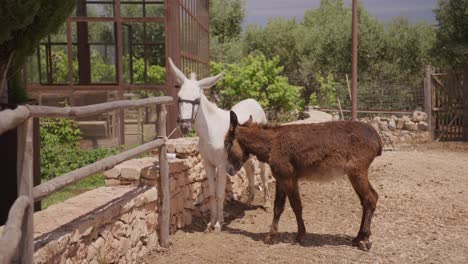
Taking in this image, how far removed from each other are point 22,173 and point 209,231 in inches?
152

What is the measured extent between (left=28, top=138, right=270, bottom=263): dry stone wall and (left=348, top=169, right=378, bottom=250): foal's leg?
2075mm

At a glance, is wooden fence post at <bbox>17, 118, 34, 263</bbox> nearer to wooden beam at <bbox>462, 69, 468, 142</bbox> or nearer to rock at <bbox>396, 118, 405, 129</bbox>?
wooden beam at <bbox>462, 69, 468, 142</bbox>

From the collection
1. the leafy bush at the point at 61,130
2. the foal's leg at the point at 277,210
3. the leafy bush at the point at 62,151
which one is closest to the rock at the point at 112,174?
the foal's leg at the point at 277,210

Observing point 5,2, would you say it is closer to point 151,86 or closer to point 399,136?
point 151,86

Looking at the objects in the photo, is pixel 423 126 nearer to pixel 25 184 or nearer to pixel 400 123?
pixel 400 123

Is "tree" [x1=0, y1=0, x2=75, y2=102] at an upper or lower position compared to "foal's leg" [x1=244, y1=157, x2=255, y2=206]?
upper

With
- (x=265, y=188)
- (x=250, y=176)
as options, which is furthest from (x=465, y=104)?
(x=250, y=176)

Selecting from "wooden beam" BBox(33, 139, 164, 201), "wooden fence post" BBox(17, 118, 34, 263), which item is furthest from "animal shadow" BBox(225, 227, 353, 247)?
"wooden fence post" BBox(17, 118, 34, 263)

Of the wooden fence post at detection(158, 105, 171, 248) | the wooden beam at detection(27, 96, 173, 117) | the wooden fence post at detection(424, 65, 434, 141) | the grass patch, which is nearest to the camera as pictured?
the wooden beam at detection(27, 96, 173, 117)

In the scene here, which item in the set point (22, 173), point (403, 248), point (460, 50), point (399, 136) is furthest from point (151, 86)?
point (460, 50)

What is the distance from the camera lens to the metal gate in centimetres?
1694

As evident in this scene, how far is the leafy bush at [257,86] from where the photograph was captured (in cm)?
1578

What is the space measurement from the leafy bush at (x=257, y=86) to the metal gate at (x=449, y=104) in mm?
4693

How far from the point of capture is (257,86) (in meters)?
15.9
